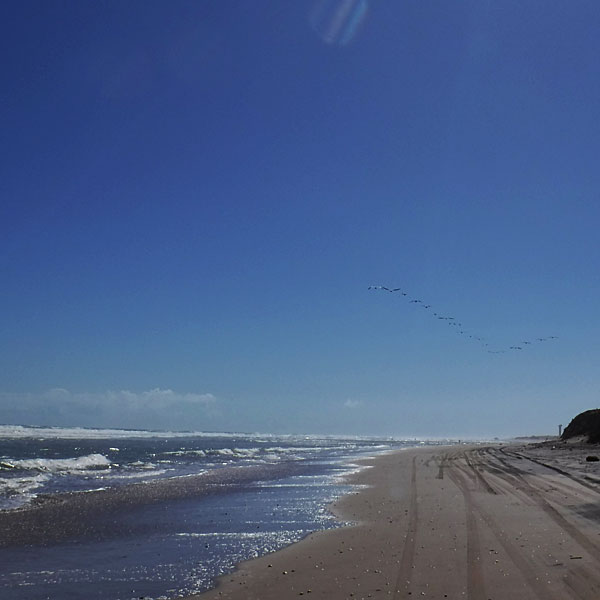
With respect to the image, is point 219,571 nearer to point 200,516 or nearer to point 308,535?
point 308,535

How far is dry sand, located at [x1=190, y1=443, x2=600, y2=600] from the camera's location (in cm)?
777

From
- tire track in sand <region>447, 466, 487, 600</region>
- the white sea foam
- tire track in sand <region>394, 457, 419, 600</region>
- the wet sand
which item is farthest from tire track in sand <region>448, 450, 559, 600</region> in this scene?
the white sea foam

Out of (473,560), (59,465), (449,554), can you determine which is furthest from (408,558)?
(59,465)

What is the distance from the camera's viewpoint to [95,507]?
16.9 meters

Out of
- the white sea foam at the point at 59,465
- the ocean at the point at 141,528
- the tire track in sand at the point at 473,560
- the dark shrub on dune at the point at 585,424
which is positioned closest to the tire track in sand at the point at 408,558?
the tire track in sand at the point at 473,560

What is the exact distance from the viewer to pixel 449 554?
948 cm

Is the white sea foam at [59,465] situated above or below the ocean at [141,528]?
above

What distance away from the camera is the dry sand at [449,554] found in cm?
777

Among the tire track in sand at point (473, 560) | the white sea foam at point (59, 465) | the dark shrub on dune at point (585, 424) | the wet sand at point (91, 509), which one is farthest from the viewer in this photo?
the dark shrub on dune at point (585, 424)

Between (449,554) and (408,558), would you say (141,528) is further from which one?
(449,554)

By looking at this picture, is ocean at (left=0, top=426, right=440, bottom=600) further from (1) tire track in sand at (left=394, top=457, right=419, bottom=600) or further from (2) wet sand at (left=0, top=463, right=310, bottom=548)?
(1) tire track in sand at (left=394, top=457, right=419, bottom=600)

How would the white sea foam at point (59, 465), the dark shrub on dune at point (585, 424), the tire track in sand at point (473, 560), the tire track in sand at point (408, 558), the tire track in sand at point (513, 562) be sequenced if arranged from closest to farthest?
the tire track in sand at point (513, 562) < the tire track in sand at point (473, 560) < the tire track in sand at point (408, 558) < the white sea foam at point (59, 465) < the dark shrub on dune at point (585, 424)

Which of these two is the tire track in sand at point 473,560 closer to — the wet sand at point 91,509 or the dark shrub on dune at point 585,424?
the wet sand at point 91,509

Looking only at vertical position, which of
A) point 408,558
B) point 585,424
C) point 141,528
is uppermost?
point 585,424
